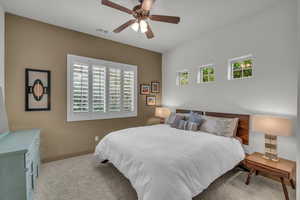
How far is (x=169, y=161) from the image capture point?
1602 millimetres

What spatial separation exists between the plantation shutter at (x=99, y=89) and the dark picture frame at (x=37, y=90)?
0.92 m

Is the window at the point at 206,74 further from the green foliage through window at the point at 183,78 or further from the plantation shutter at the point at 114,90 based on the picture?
the plantation shutter at the point at 114,90

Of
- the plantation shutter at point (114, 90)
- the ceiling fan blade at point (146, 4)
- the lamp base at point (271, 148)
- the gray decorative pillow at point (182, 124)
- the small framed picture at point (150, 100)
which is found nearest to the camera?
the ceiling fan blade at point (146, 4)

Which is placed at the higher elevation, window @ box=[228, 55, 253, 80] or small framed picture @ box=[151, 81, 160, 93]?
window @ box=[228, 55, 253, 80]

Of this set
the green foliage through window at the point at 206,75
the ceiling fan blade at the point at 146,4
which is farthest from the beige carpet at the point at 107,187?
the ceiling fan blade at the point at 146,4

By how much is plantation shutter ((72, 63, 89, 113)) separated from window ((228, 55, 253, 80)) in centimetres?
337

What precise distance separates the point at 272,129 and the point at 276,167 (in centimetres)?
54

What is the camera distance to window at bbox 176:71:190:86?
161 inches

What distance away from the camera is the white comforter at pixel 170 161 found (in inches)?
57.2

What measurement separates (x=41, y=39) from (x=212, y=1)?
11.1ft

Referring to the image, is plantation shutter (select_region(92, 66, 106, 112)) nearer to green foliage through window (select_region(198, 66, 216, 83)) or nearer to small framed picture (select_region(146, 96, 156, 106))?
small framed picture (select_region(146, 96, 156, 106))

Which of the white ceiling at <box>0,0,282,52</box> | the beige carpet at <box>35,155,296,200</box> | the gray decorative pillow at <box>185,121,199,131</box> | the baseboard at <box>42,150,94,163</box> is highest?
the white ceiling at <box>0,0,282,52</box>

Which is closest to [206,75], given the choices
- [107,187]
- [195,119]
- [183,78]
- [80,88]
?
[183,78]

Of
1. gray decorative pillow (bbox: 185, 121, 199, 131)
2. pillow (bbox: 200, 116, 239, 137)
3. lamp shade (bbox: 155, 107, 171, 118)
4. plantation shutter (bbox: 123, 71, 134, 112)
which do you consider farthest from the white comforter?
lamp shade (bbox: 155, 107, 171, 118)
